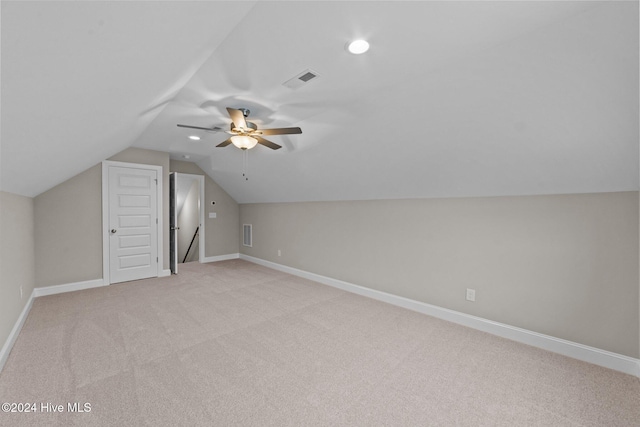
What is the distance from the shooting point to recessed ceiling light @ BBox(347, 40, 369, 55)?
1.74m

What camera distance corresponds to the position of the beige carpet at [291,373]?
170 centimetres

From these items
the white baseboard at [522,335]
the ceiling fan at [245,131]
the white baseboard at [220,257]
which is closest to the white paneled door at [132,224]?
the white baseboard at [220,257]

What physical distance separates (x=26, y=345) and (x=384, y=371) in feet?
10.7

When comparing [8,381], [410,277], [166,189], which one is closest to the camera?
[8,381]

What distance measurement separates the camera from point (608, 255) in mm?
2227

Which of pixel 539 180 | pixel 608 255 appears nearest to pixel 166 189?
pixel 539 180

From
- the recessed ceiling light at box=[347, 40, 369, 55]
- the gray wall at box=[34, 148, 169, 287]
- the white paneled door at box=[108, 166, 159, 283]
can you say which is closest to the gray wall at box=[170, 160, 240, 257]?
the white paneled door at box=[108, 166, 159, 283]

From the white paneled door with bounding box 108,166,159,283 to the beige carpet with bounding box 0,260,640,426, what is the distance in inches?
51.0

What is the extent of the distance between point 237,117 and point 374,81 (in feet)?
4.26

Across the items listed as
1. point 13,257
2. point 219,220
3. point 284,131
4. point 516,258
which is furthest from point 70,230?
point 516,258

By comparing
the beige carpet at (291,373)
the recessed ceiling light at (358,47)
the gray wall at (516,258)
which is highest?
the recessed ceiling light at (358,47)

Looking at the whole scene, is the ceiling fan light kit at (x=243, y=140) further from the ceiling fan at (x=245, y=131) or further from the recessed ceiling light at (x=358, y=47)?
the recessed ceiling light at (x=358, y=47)

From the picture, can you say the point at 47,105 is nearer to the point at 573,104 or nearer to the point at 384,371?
the point at 384,371

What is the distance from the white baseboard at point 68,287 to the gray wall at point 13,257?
41 cm
